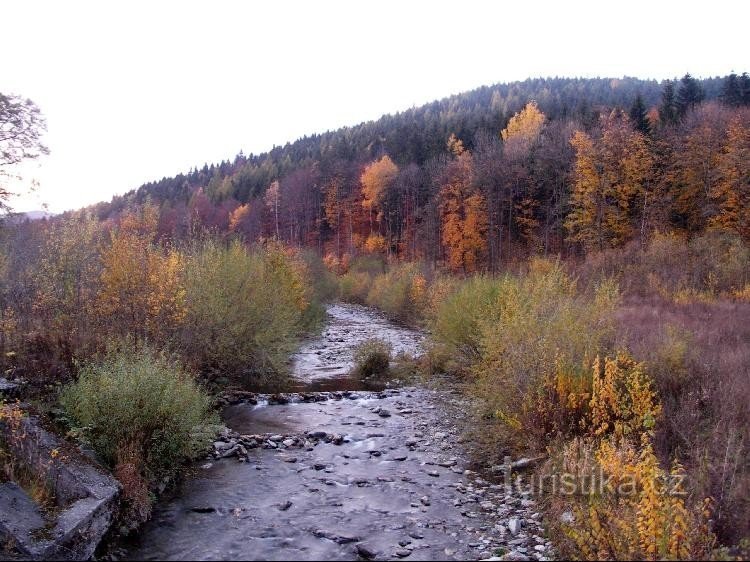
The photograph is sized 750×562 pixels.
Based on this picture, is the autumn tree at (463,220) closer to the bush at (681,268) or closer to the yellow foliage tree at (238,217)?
the bush at (681,268)

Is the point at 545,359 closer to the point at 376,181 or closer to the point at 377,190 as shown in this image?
the point at 377,190

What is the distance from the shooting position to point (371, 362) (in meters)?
20.5

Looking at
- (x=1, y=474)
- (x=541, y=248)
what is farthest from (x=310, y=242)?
(x=1, y=474)

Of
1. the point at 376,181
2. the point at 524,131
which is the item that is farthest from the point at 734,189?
the point at 376,181

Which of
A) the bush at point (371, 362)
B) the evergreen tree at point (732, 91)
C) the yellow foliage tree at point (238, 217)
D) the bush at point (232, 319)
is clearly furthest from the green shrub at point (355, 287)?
the evergreen tree at point (732, 91)

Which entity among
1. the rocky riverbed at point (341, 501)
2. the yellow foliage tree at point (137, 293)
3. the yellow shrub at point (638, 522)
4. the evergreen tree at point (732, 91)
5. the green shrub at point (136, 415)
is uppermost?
the evergreen tree at point (732, 91)

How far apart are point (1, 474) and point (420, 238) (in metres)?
52.5

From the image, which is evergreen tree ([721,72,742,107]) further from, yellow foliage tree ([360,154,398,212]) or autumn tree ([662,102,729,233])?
yellow foliage tree ([360,154,398,212])

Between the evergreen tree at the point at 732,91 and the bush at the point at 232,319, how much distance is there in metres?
70.2

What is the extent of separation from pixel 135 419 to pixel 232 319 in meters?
8.56

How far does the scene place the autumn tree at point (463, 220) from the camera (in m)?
48.8

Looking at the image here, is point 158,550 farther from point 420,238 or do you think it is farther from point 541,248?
point 420,238

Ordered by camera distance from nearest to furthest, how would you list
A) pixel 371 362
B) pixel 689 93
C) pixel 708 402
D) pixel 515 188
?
pixel 708 402
pixel 371 362
pixel 515 188
pixel 689 93

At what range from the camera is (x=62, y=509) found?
24.4ft
